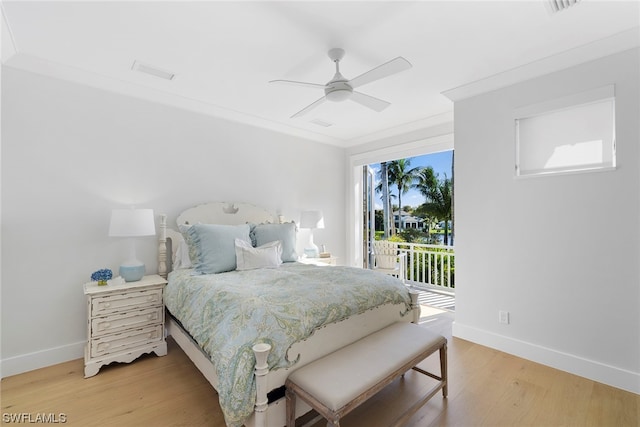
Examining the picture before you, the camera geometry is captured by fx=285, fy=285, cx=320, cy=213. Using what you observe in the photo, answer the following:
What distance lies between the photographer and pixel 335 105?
134 inches

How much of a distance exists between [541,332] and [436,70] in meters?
2.54

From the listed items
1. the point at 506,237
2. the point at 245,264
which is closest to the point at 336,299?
the point at 245,264

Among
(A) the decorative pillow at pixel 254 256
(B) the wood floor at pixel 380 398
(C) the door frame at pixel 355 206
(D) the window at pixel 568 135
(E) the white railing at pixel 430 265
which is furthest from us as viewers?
(E) the white railing at pixel 430 265

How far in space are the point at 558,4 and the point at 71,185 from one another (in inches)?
156

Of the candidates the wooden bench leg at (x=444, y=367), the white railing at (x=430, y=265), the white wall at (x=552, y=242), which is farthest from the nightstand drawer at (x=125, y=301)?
the white railing at (x=430, y=265)

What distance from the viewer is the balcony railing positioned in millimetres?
5195

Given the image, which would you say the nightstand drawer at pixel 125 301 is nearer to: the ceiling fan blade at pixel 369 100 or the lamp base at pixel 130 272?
the lamp base at pixel 130 272

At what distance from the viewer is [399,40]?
2.17 m

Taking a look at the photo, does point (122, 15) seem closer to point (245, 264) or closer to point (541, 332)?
point (245, 264)

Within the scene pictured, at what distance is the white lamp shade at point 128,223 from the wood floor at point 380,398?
1.16 m

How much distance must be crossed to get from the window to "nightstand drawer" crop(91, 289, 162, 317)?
11.8 ft

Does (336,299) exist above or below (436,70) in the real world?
below

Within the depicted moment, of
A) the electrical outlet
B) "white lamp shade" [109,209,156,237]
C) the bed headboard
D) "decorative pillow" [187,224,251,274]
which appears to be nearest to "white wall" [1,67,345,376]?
the bed headboard

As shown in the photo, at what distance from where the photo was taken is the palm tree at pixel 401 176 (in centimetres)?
657
